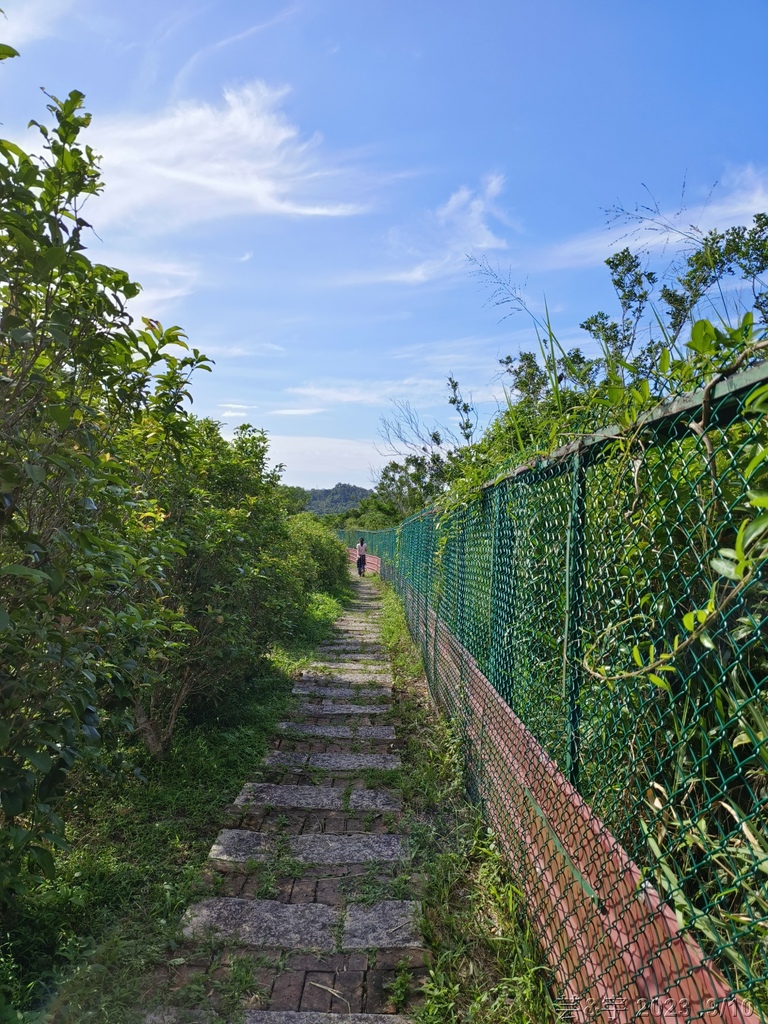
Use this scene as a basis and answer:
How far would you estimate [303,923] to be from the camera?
264 cm

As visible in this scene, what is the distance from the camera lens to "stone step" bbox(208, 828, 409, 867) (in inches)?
124

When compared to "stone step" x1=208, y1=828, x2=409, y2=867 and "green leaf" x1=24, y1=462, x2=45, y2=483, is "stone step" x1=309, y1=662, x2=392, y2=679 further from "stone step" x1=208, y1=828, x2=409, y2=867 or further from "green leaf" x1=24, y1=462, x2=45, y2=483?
"green leaf" x1=24, y1=462, x2=45, y2=483

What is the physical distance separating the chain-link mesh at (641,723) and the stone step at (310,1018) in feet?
1.91

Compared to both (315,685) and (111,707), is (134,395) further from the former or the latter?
(315,685)

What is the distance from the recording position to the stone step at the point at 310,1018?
2105 mm

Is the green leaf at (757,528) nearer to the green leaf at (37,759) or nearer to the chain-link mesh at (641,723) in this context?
the chain-link mesh at (641,723)

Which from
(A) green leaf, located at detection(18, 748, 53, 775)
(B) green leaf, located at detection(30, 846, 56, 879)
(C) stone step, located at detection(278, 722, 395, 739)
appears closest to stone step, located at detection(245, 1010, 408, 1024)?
(B) green leaf, located at detection(30, 846, 56, 879)

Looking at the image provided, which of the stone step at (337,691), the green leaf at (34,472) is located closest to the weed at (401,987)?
the green leaf at (34,472)

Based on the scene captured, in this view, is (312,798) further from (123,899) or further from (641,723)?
(641,723)

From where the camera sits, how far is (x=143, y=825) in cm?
337

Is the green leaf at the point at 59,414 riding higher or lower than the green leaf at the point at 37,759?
higher

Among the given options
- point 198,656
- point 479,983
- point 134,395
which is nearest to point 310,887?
point 479,983

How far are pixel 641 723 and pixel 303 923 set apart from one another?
1830mm

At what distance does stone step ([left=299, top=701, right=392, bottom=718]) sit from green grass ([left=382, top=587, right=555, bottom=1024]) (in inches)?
51.3
